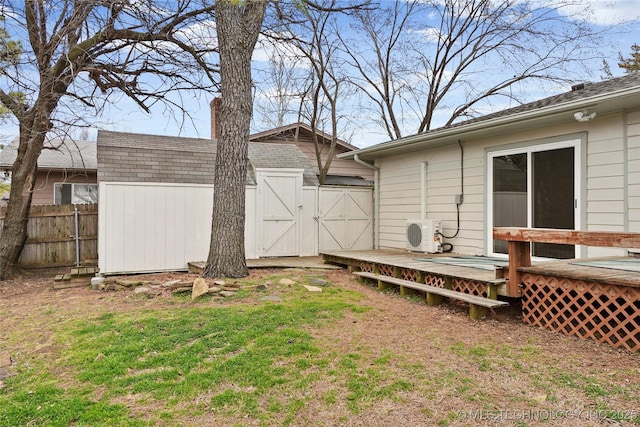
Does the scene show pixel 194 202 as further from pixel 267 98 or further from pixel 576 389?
pixel 267 98

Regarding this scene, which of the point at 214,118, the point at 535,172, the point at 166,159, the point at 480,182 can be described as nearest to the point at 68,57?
the point at 166,159

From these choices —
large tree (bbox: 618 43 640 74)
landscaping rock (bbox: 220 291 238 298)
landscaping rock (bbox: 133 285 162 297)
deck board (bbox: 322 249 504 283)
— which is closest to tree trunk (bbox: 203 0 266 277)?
landscaping rock (bbox: 133 285 162 297)

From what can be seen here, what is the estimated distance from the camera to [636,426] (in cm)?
232

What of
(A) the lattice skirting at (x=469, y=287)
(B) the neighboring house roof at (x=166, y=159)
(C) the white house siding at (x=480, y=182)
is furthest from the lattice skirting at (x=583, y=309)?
(B) the neighboring house roof at (x=166, y=159)

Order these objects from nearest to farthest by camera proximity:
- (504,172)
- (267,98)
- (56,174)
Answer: (504,172) < (56,174) < (267,98)

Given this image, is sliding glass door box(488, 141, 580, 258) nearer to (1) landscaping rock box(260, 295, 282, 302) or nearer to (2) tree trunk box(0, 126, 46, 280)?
(1) landscaping rock box(260, 295, 282, 302)

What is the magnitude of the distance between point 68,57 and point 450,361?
786 cm

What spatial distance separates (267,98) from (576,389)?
1543cm

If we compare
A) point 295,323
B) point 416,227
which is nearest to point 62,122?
point 295,323

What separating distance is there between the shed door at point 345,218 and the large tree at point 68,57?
4367mm

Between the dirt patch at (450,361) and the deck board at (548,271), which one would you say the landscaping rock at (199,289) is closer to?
the dirt patch at (450,361)

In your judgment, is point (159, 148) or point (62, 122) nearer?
point (62, 122)

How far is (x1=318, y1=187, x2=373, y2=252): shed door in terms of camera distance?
958 cm

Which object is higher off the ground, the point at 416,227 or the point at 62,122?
the point at 62,122
